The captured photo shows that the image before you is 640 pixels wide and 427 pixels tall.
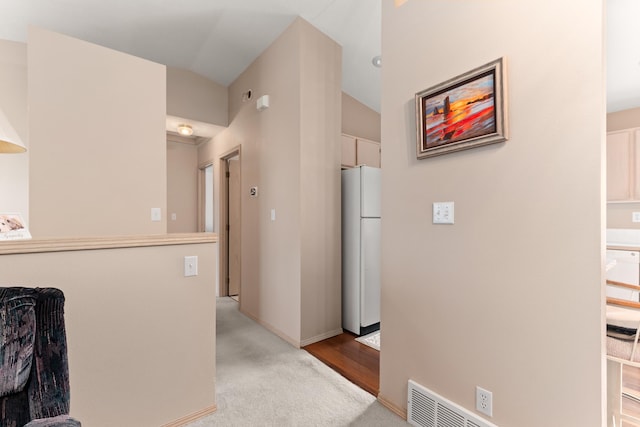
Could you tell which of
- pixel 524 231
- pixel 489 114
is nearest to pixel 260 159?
pixel 489 114

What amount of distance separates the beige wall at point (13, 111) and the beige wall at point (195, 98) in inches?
51.3

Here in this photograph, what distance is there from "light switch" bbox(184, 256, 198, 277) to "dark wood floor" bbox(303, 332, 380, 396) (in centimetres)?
135

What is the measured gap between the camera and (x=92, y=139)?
229 centimetres

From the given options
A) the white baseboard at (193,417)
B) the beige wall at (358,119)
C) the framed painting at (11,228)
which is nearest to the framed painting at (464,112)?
the white baseboard at (193,417)

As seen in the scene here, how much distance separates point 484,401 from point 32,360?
5.80 ft

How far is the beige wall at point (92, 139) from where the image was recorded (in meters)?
2.11

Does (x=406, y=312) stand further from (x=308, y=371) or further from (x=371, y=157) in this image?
(x=371, y=157)

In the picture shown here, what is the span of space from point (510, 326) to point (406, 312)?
54 cm

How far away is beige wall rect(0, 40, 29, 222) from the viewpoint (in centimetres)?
276

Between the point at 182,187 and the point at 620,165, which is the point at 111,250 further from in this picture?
the point at 620,165

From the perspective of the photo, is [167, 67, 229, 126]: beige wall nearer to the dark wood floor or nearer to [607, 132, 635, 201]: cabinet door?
the dark wood floor

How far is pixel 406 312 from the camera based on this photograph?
1695mm

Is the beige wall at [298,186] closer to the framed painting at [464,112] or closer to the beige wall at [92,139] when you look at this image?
the beige wall at [92,139]

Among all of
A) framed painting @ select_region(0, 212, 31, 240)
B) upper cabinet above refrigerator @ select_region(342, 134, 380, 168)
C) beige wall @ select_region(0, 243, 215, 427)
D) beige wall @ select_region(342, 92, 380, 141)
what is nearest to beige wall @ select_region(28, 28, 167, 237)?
framed painting @ select_region(0, 212, 31, 240)
